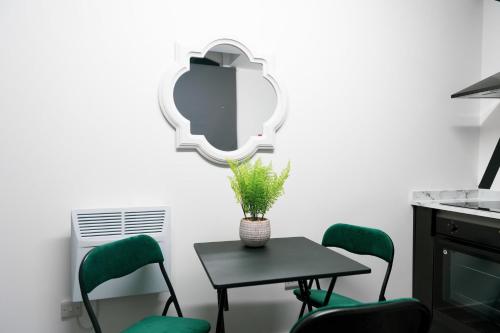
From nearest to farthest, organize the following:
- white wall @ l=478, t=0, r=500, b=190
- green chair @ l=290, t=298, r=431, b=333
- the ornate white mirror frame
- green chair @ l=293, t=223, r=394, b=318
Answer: green chair @ l=290, t=298, r=431, b=333 → green chair @ l=293, t=223, r=394, b=318 → the ornate white mirror frame → white wall @ l=478, t=0, r=500, b=190

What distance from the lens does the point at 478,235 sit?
2176 mm

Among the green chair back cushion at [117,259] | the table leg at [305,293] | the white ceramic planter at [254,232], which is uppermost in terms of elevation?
the white ceramic planter at [254,232]

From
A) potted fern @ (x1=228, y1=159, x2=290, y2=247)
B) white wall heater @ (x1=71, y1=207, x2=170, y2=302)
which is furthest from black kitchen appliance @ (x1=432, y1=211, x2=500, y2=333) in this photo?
white wall heater @ (x1=71, y1=207, x2=170, y2=302)

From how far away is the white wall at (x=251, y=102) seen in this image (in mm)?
2166

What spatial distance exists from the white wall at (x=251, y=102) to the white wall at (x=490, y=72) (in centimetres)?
169

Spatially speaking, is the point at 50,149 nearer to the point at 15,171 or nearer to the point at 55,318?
the point at 15,171

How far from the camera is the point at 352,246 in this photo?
205 centimetres

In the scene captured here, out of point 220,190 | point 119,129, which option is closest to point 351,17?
point 220,190

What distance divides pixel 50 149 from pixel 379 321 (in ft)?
5.45

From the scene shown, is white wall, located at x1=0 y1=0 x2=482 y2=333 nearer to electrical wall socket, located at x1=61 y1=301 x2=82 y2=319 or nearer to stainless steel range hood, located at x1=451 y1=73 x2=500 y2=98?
electrical wall socket, located at x1=61 y1=301 x2=82 y2=319

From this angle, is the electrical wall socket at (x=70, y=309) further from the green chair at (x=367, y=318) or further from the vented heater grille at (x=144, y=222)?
the green chair at (x=367, y=318)

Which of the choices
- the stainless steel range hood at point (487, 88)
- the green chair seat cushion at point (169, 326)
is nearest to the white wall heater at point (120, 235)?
the green chair seat cushion at point (169, 326)

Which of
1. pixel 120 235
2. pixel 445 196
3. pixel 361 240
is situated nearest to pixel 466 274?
pixel 445 196

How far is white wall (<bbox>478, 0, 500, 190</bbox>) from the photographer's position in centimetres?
266
